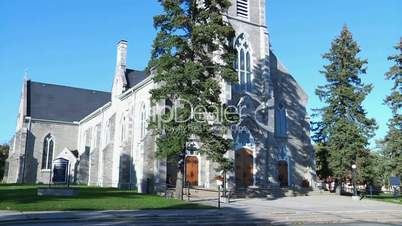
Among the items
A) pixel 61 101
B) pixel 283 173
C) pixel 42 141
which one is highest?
pixel 61 101

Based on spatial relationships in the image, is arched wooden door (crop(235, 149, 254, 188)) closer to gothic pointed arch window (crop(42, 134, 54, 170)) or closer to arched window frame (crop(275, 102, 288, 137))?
arched window frame (crop(275, 102, 288, 137))

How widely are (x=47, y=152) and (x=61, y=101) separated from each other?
793 cm

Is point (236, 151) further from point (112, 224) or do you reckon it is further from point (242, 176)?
point (112, 224)

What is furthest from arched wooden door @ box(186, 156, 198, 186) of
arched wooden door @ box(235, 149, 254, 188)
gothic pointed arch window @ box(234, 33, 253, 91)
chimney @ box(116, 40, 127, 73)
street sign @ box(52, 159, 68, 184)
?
chimney @ box(116, 40, 127, 73)

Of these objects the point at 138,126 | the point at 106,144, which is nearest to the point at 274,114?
the point at 138,126

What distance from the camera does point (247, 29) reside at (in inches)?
1435

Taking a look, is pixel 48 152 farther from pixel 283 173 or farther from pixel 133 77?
pixel 283 173

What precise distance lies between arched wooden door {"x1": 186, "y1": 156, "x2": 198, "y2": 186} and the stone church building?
75 millimetres

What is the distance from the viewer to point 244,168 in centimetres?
3328

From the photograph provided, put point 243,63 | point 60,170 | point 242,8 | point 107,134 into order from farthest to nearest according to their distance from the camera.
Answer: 1. point 107,134
2. point 60,170
3. point 242,8
4. point 243,63

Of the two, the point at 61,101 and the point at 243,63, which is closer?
the point at 243,63

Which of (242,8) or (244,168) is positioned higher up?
(242,8)

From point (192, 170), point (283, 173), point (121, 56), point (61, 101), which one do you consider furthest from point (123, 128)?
point (61, 101)

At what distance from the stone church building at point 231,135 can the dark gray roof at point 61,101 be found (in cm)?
142
